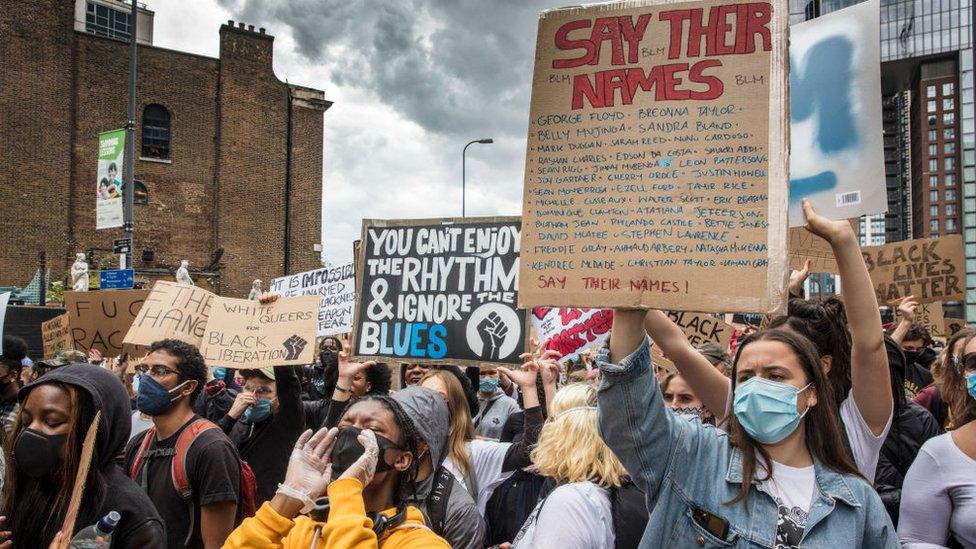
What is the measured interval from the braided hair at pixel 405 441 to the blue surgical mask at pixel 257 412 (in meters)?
2.74

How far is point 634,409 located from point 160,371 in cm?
284

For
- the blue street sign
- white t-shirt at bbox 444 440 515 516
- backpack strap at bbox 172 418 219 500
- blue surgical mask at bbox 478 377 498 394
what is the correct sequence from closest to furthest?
backpack strap at bbox 172 418 219 500 < white t-shirt at bbox 444 440 515 516 < blue surgical mask at bbox 478 377 498 394 < the blue street sign

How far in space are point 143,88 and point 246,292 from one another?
10.2 m

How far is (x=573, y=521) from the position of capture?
276 cm

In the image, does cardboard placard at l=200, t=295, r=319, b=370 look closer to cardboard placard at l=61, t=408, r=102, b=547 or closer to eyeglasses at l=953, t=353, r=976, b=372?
cardboard placard at l=61, t=408, r=102, b=547

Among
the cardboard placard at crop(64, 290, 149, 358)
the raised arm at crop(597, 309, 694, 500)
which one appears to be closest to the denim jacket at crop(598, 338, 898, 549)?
the raised arm at crop(597, 309, 694, 500)

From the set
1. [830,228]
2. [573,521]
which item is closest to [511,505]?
[573,521]

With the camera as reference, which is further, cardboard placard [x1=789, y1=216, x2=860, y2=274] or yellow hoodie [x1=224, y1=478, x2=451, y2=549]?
cardboard placard [x1=789, y1=216, x2=860, y2=274]

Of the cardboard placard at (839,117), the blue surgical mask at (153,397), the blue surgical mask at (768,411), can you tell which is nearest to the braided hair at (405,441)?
the blue surgical mask at (768,411)

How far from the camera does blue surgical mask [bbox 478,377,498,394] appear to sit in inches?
247

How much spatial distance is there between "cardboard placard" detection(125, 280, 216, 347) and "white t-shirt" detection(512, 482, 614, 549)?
13.3 feet

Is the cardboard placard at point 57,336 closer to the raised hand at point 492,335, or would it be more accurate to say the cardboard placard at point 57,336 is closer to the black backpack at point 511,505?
the raised hand at point 492,335

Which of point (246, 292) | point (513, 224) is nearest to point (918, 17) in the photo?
point (246, 292)

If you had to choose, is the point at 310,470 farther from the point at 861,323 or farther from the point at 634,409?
the point at 861,323
